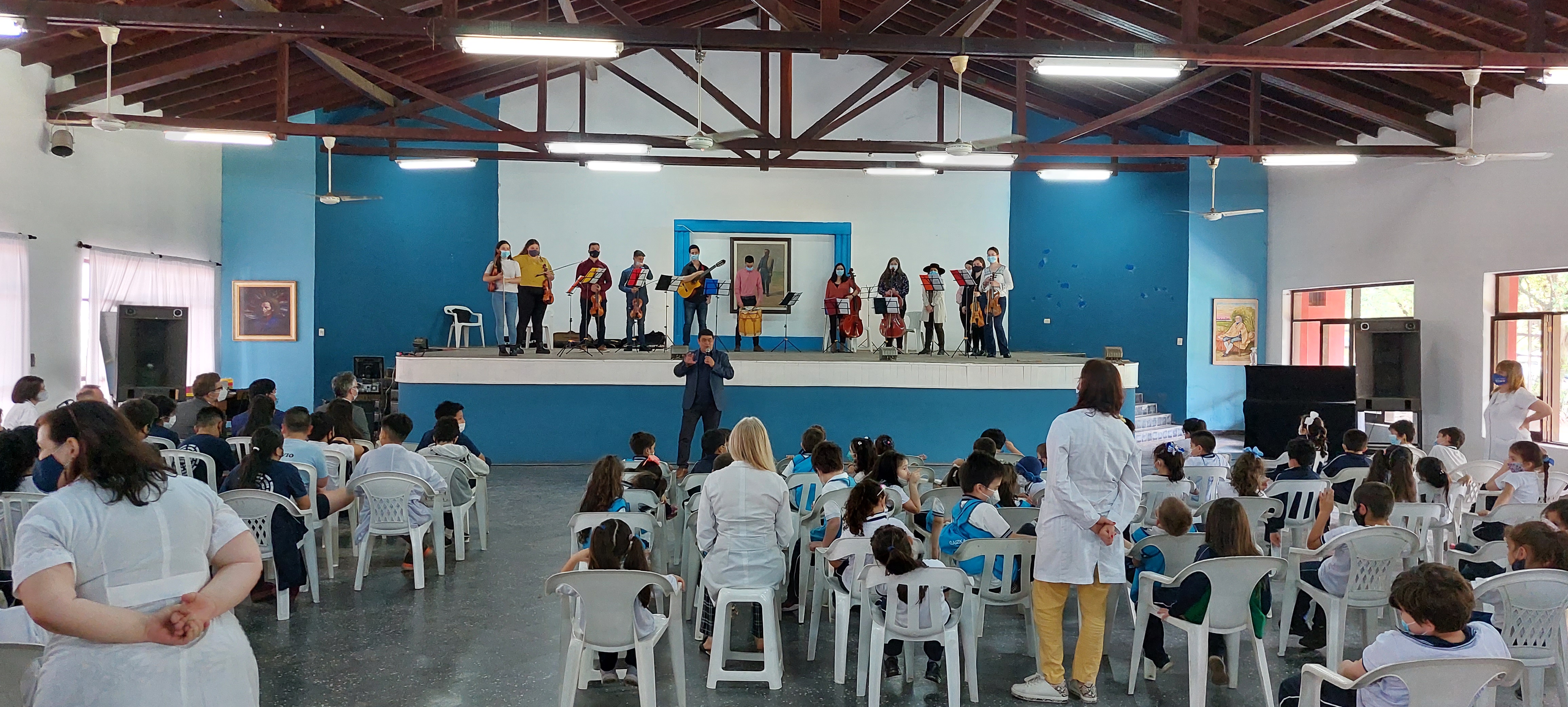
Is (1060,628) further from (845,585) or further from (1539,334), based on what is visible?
(1539,334)

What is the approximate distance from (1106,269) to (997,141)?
20.2 feet

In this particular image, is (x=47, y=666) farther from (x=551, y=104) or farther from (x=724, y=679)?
(x=551, y=104)

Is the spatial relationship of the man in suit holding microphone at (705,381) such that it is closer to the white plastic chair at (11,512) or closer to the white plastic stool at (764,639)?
the white plastic stool at (764,639)

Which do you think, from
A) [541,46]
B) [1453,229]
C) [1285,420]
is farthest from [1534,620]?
[1453,229]

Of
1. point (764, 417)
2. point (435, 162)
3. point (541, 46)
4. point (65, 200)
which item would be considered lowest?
point (764, 417)

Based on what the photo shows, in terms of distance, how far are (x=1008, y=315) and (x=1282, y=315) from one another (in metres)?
4.00

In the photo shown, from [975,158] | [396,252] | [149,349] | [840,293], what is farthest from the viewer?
[396,252]

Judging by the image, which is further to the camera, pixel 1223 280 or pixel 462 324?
pixel 1223 280

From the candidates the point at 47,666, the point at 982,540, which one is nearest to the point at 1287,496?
the point at 982,540

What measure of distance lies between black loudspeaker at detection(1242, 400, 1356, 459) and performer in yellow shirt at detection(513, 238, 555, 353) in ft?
27.1

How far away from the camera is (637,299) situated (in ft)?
40.5

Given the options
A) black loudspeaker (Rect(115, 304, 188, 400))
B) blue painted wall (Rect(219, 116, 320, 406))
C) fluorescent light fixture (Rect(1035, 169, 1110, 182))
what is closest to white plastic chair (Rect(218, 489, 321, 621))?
black loudspeaker (Rect(115, 304, 188, 400))

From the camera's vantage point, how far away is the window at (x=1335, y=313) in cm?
1202

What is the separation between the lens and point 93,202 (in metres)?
10.4
